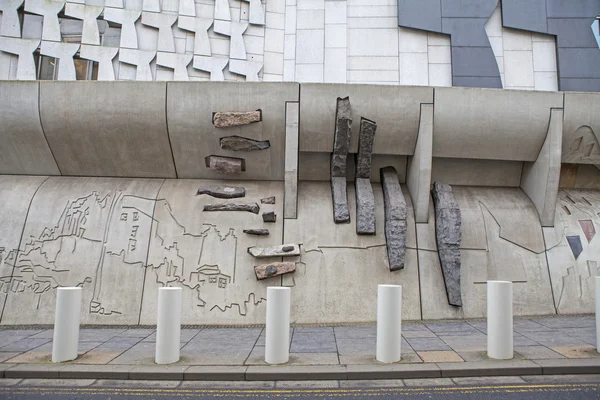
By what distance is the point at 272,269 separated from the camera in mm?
8352

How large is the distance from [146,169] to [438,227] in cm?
718

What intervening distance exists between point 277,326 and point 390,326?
4.92 ft

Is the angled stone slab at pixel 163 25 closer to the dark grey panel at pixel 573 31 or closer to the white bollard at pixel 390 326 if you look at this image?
the white bollard at pixel 390 326

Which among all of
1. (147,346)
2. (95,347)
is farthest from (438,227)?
(95,347)

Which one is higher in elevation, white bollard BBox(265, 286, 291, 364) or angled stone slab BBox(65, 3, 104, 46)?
angled stone slab BBox(65, 3, 104, 46)

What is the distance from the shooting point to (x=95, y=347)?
241 inches

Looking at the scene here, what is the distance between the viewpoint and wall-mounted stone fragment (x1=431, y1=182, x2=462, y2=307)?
8305 mm

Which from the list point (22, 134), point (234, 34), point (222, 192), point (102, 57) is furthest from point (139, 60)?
point (222, 192)

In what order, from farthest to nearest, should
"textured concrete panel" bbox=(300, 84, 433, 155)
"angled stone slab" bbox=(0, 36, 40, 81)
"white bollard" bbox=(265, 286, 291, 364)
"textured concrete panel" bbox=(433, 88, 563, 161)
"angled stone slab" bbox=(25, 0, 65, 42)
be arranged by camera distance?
1. "angled stone slab" bbox=(25, 0, 65, 42)
2. "angled stone slab" bbox=(0, 36, 40, 81)
3. "textured concrete panel" bbox=(433, 88, 563, 161)
4. "textured concrete panel" bbox=(300, 84, 433, 155)
5. "white bollard" bbox=(265, 286, 291, 364)

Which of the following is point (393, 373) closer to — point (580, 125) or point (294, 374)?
point (294, 374)

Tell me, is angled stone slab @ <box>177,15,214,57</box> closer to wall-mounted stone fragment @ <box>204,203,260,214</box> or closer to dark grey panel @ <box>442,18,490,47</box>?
wall-mounted stone fragment @ <box>204,203,260,214</box>

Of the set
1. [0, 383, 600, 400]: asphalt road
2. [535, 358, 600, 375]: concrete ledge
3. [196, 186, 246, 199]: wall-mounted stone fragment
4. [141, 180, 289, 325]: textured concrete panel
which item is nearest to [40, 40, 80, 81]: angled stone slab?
[141, 180, 289, 325]: textured concrete panel

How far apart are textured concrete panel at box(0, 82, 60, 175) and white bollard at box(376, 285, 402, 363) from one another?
8.83m

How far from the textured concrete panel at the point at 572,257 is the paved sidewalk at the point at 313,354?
1091mm
